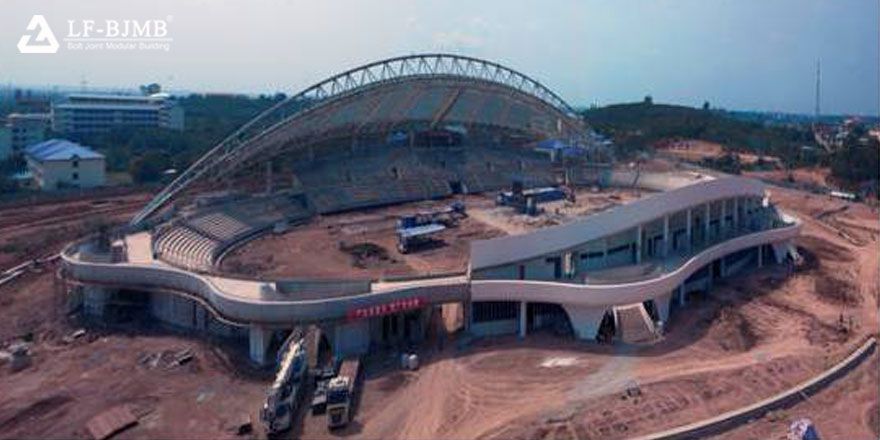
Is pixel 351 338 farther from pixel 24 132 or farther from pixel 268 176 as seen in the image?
pixel 24 132

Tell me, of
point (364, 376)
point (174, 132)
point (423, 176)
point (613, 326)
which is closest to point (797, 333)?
point (613, 326)

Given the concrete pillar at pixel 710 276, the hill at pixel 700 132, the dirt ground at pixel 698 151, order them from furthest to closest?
the hill at pixel 700 132, the dirt ground at pixel 698 151, the concrete pillar at pixel 710 276

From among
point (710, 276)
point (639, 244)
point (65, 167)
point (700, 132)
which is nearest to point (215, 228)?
point (639, 244)

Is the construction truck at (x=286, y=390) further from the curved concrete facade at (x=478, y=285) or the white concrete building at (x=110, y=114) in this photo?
the white concrete building at (x=110, y=114)

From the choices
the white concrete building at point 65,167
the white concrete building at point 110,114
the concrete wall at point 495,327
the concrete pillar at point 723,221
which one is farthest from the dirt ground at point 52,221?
the white concrete building at point 110,114

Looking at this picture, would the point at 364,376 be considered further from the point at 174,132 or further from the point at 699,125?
the point at 699,125

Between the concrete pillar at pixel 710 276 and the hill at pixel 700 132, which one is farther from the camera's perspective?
the hill at pixel 700 132

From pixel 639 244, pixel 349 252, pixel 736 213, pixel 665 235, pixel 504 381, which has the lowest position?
pixel 504 381

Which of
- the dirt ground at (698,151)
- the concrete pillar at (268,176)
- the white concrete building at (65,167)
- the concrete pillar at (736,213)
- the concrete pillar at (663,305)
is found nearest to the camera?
the concrete pillar at (663,305)
